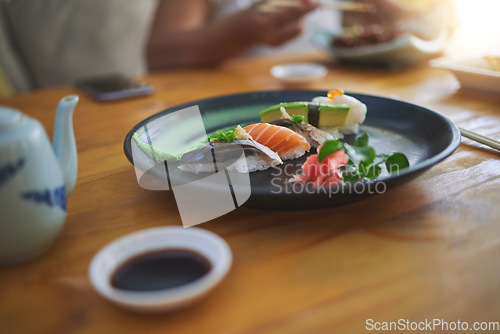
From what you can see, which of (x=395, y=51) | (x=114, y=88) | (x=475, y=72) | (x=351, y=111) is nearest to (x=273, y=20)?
(x=395, y=51)

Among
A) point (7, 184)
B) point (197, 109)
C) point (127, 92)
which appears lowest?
point (127, 92)

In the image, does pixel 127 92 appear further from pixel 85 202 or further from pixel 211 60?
pixel 85 202

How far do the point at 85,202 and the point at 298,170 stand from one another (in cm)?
44

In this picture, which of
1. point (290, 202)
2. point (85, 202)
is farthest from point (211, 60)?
point (290, 202)

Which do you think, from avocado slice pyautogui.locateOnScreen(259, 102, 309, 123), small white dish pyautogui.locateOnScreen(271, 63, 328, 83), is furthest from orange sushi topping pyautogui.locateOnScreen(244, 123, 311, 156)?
small white dish pyautogui.locateOnScreen(271, 63, 328, 83)

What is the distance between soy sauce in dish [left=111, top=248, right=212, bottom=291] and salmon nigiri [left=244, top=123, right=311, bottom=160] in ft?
1.40

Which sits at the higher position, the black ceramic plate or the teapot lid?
the teapot lid

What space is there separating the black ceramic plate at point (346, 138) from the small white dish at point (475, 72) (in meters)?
0.50

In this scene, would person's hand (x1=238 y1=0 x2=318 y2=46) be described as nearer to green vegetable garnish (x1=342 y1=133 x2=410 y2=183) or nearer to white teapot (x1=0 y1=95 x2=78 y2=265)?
green vegetable garnish (x1=342 y1=133 x2=410 y2=183)

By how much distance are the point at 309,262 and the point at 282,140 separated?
14.9 inches

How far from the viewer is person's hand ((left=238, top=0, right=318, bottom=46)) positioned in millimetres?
1942

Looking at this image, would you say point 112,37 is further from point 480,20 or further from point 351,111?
point 480,20

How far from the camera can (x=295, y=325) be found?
1.72 ft

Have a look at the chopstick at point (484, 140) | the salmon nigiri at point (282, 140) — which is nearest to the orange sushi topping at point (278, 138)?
the salmon nigiri at point (282, 140)
